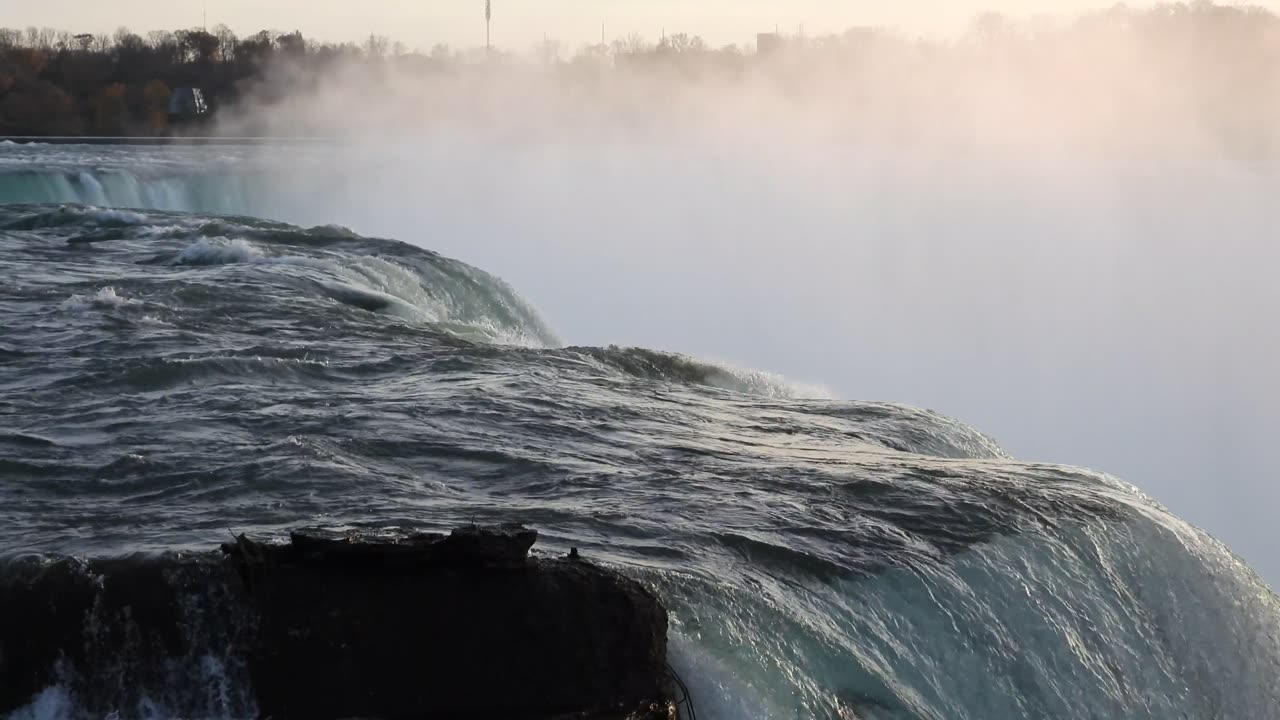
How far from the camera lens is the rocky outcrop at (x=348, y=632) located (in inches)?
235

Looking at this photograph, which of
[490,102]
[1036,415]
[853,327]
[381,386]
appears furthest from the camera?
[490,102]

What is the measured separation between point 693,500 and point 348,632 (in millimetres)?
3338

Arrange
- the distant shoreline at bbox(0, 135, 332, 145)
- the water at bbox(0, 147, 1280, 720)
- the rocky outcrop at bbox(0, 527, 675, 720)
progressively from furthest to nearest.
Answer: the distant shoreline at bbox(0, 135, 332, 145)
the water at bbox(0, 147, 1280, 720)
the rocky outcrop at bbox(0, 527, 675, 720)

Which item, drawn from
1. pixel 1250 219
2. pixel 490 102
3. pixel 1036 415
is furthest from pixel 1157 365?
pixel 490 102

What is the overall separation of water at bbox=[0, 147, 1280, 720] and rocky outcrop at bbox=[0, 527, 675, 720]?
0.50 ft

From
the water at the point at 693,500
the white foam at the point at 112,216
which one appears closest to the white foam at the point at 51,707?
the water at the point at 693,500

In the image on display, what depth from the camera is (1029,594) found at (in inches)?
323

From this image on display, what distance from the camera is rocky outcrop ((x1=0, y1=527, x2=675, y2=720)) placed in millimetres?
5961

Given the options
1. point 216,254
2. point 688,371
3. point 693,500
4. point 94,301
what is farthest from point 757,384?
point 216,254

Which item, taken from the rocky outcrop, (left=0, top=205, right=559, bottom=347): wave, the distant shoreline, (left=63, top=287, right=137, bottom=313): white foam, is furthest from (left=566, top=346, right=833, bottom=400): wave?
the distant shoreline

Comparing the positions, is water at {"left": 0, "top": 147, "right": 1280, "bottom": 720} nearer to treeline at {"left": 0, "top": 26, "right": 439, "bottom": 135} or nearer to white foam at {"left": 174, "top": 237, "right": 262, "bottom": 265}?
white foam at {"left": 174, "top": 237, "right": 262, "bottom": 265}

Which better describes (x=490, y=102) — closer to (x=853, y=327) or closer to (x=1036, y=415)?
(x=853, y=327)

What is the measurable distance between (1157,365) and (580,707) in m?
20.8

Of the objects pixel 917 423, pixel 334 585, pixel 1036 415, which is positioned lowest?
pixel 1036 415
